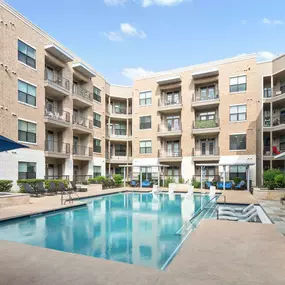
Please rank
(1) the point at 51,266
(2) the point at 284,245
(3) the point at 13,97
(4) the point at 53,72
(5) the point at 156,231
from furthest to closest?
(4) the point at 53,72 < (3) the point at 13,97 < (5) the point at 156,231 < (2) the point at 284,245 < (1) the point at 51,266

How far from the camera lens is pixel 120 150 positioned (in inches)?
1330

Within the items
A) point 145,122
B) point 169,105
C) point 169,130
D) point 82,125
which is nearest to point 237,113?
point 169,105

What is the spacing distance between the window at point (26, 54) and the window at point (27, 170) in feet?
25.3

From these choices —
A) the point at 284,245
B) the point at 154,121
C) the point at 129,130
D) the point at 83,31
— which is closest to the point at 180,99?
the point at 154,121

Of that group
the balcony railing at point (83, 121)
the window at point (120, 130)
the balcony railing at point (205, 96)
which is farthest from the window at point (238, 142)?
the balcony railing at point (83, 121)

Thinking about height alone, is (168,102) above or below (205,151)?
above

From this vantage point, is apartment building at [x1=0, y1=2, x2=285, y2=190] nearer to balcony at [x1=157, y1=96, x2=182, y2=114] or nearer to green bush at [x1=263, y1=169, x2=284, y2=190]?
balcony at [x1=157, y1=96, x2=182, y2=114]

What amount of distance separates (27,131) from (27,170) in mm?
2942

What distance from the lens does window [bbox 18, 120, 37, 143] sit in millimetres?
18744

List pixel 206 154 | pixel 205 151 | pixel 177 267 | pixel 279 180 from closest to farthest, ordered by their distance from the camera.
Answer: pixel 177 267 < pixel 279 180 < pixel 206 154 < pixel 205 151

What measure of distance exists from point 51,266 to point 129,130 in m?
29.4

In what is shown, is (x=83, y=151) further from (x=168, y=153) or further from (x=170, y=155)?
(x=170, y=155)

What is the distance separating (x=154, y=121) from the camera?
2941cm

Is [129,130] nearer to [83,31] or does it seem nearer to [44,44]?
[44,44]
